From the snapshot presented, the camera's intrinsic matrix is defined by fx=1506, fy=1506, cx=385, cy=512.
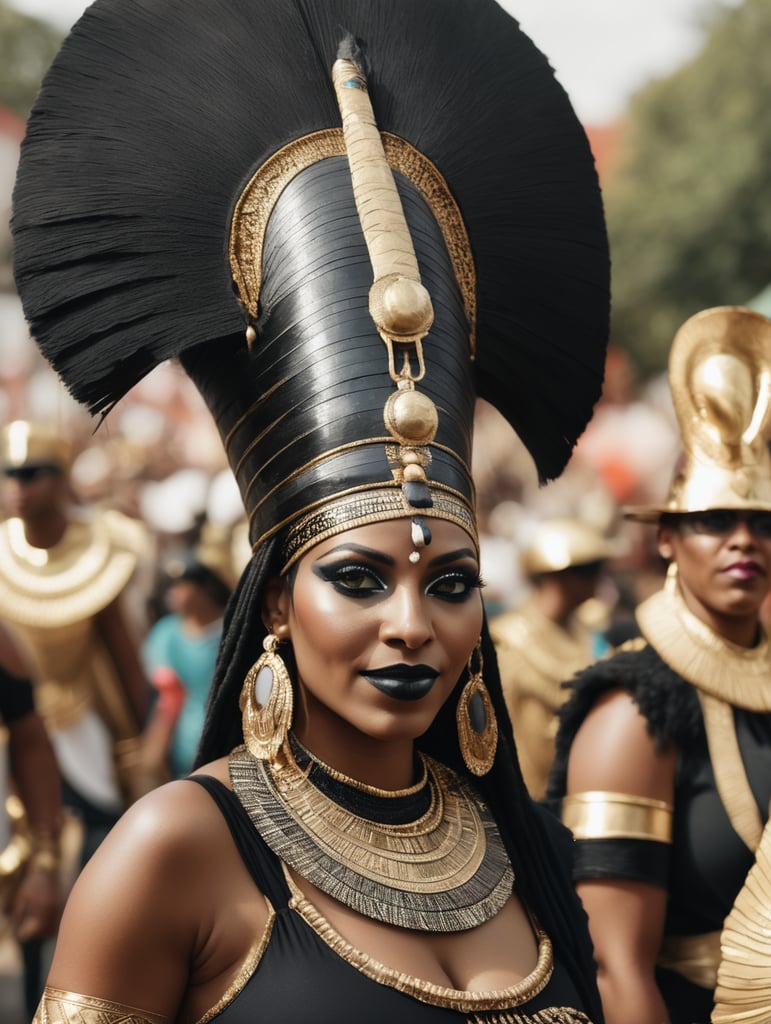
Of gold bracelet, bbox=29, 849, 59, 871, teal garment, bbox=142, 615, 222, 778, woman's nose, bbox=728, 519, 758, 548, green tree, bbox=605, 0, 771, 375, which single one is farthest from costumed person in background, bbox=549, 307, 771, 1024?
green tree, bbox=605, 0, 771, 375

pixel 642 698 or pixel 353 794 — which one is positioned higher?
pixel 642 698

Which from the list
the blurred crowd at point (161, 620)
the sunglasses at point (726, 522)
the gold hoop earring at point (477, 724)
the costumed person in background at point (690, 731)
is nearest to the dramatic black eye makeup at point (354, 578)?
the gold hoop earring at point (477, 724)

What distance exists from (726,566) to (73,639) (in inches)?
155

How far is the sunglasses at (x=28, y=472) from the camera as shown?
7449 mm

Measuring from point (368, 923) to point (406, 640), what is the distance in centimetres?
53

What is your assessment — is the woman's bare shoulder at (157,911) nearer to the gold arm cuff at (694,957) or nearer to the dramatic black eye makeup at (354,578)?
the dramatic black eye makeup at (354,578)

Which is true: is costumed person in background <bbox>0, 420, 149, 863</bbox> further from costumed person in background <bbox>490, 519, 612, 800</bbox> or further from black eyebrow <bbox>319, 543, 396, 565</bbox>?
black eyebrow <bbox>319, 543, 396, 565</bbox>

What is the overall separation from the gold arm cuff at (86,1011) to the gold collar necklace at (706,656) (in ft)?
7.73

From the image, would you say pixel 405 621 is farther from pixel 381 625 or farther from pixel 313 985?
pixel 313 985

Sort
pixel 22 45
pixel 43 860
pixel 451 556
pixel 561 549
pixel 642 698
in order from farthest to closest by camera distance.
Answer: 1. pixel 22 45
2. pixel 561 549
3. pixel 43 860
4. pixel 642 698
5. pixel 451 556

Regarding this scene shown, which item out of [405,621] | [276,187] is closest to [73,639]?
[276,187]

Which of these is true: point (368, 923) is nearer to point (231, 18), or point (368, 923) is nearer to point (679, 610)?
point (231, 18)

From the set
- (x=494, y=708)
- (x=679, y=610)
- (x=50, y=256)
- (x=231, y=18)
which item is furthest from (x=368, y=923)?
(x=679, y=610)

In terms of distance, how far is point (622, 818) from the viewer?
14.1 feet
